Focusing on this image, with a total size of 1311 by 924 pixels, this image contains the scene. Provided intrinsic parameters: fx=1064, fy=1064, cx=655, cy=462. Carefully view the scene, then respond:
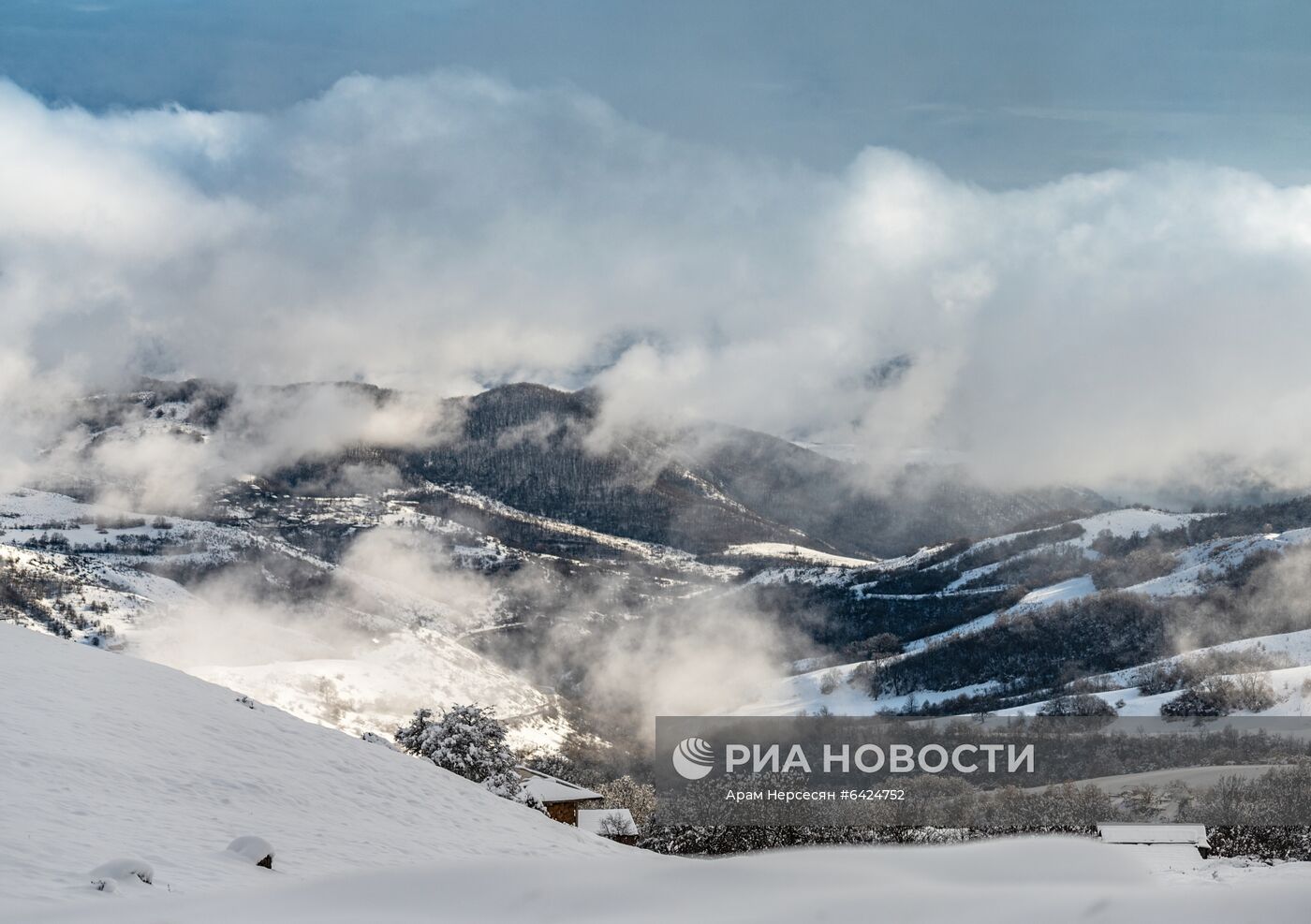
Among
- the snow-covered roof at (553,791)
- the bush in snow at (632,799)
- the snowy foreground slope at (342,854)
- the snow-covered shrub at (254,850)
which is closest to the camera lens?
the snowy foreground slope at (342,854)

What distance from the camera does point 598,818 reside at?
7269 cm

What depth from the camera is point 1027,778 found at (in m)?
144

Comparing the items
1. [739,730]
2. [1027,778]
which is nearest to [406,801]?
[1027,778]

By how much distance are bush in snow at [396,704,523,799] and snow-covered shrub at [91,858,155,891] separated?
53.1 meters

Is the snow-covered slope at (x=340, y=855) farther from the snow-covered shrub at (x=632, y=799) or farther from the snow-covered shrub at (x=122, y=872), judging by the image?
the snow-covered shrub at (x=632, y=799)

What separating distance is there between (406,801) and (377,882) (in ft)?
70.1

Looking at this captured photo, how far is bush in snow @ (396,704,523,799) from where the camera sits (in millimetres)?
69375

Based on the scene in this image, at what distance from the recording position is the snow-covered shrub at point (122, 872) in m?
14.1

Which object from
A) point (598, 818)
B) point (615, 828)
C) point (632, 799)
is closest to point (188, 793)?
point (615, 828)

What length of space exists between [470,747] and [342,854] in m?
50.0

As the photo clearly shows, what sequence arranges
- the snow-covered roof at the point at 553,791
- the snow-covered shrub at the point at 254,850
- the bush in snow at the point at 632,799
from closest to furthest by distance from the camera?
the snow-covered shrub at the point at 254,850, the snow-covered roof at the point at 553,791, the bush in snow at the point at 632,799

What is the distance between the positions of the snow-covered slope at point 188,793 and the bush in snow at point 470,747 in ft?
118

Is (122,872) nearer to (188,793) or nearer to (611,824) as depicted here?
(188,793)

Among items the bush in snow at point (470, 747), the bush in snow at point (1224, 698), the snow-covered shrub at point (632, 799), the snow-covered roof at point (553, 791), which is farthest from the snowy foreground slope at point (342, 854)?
the bush in snow at point (1224, 698)
